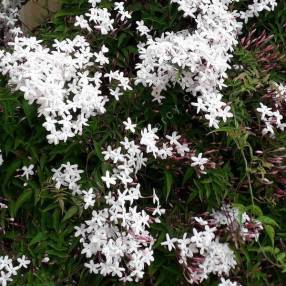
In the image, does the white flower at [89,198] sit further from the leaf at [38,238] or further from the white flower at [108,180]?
the leaf at [38,238]

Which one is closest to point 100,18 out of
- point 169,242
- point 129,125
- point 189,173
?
point 129,125

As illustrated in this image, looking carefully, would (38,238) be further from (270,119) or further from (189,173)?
(270,119)

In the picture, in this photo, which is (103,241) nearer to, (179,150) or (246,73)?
(179,150)

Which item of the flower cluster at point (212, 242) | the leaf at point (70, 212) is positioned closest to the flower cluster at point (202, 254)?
the flower cluster at point (212, 242)

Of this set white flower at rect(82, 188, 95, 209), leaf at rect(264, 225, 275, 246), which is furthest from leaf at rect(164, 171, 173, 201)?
leaf at rect(264, 225, 275, 246)

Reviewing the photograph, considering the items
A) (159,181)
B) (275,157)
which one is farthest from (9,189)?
(275,157)

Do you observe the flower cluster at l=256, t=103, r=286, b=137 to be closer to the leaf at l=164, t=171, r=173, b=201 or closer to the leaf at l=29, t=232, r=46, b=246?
the leaf at l=164, t=171, r=173, b=201
